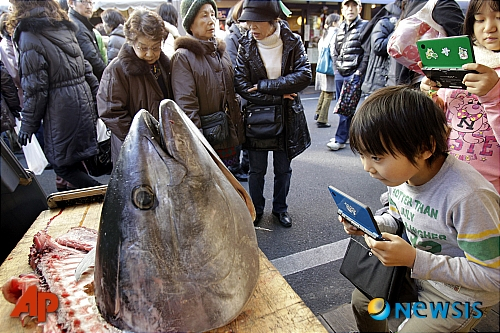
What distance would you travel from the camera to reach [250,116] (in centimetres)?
290

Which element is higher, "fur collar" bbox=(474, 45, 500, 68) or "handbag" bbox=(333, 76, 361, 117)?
"fur collar" bbox=(474, 45, 500, 68)

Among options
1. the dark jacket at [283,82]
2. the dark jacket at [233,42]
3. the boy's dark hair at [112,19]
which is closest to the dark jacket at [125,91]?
the dark jacket at [283,82]

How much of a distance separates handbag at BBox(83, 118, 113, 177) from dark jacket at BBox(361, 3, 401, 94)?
3331mm

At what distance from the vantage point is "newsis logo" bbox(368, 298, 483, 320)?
1030 mm

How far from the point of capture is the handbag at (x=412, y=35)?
166 centimetres

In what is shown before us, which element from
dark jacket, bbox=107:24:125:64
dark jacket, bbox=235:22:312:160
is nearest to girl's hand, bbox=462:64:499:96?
dark jacket, bbox=235:22:312:160

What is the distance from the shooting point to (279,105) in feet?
9.32

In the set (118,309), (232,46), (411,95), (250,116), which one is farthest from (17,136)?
(411,95)

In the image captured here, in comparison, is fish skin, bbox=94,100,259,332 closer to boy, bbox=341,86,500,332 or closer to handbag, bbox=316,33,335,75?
boy, bbox=341,86,500,332

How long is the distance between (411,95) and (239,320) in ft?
3.00

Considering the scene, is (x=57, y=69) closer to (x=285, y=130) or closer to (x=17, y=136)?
(x=17, y=136)

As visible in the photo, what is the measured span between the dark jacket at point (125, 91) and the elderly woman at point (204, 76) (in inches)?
7.6

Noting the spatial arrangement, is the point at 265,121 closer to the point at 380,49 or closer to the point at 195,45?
the point at 195,45

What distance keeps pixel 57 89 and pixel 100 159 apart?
74cm
